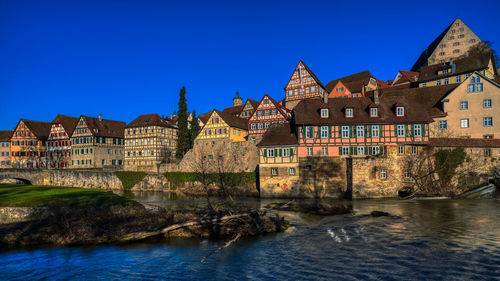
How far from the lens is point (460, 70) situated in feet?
193

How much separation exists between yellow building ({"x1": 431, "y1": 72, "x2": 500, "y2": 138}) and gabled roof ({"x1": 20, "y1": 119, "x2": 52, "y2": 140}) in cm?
8021

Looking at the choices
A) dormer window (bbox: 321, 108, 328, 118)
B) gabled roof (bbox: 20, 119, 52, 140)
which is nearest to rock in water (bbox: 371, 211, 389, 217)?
dormer window (bbox: 321, 108, 328, 118)

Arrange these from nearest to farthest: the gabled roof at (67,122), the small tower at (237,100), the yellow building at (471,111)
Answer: the yellow building at (471,111), the gabled roof at (67,122), the small tower at (237,100)

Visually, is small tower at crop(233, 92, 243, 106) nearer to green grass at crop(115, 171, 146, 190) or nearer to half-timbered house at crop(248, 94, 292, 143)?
half-timbered house at crop(248, 94, 292, 143)

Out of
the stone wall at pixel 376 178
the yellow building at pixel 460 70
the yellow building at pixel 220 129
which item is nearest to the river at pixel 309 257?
the stone wall at pixel 376 178

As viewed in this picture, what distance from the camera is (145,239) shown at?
2062 cm

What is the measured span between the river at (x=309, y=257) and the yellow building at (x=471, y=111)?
2143cm

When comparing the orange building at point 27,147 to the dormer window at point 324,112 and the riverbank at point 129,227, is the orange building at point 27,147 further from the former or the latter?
Result: the dormer window at point 324,112

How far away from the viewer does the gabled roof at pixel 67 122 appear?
76062 millimetres

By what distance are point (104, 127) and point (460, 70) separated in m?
71.6

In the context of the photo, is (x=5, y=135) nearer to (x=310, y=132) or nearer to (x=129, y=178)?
(x=129, y=178)

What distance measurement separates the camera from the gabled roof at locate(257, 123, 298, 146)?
3988 centimetres

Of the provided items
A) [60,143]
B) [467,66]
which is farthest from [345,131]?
[60,143]

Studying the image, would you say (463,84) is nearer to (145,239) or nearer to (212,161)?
(212,161)
